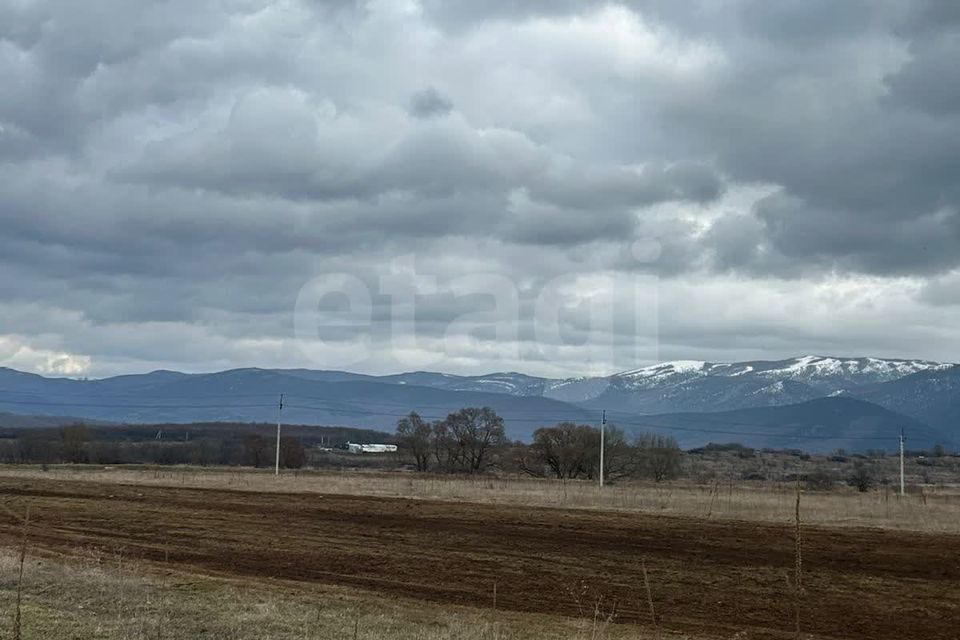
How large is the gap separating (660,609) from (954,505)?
35.1 meters

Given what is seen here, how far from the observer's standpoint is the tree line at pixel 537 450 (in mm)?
86438

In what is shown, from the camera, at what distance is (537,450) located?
89500mm

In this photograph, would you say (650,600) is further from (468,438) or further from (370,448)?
(370,448)

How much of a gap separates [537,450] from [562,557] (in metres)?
65.9

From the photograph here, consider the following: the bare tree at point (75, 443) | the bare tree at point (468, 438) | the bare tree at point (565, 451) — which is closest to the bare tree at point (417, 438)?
the bare tree at point (468, 438)

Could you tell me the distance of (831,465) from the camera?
124 m

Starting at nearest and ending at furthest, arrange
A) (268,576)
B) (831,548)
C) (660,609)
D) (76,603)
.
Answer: (76,603) → (660,609) → (268,576) → (831,548)

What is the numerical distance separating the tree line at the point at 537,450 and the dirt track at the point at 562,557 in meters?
48.5

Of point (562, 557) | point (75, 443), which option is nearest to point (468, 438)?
point (75, 443)

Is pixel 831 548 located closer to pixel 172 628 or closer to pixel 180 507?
pixel 172 628

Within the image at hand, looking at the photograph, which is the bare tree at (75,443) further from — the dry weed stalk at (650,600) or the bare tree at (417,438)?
the dry weed stalk at (650,600)

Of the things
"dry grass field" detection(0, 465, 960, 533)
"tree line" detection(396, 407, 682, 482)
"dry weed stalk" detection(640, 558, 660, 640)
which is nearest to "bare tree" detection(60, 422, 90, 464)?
"tree line" detection(396, 407, 682, 482)

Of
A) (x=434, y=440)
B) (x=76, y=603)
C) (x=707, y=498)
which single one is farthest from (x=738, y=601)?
(x=434, y=440)

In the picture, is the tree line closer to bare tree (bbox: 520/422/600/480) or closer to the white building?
bare tree (bbox: 520/422/600/480)
